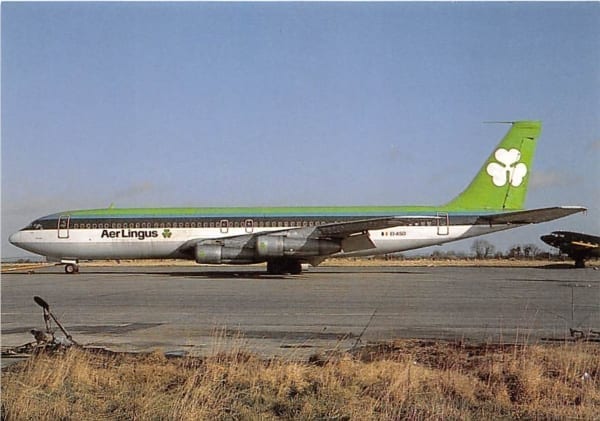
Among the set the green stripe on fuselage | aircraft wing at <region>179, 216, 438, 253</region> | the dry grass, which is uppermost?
the green stripe on fuselage

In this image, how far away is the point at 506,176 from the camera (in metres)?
31.6

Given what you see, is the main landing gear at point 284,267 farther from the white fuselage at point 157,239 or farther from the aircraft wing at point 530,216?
the aircraft wing at point 530,216

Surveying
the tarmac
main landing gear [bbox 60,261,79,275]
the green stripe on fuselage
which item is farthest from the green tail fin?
main landing gear [bbox 60,261,79,275]

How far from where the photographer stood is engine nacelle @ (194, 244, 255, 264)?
26.9 metres

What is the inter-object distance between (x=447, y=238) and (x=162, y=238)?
12.8 metres

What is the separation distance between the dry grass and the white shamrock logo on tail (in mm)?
24544

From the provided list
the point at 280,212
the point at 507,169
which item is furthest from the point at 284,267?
the point at 507,169

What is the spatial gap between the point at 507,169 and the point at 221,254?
14.5 meters

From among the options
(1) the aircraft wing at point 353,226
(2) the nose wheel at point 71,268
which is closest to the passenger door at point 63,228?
(2) the nose wheel at point 71,268

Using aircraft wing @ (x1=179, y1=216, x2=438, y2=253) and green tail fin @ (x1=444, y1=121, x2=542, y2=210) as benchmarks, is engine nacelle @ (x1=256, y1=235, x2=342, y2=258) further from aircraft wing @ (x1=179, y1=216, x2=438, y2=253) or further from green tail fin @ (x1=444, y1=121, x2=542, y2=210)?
green tail fin @ (x1=444, y1=121, x2=542, y2=210)

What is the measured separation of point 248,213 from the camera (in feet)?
98.6

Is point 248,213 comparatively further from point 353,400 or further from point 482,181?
point 353,400

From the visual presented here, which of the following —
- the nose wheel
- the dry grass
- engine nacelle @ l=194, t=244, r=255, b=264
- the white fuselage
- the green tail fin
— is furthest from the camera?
the nose wheel

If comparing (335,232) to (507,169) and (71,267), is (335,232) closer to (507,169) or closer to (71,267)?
(507,169)
